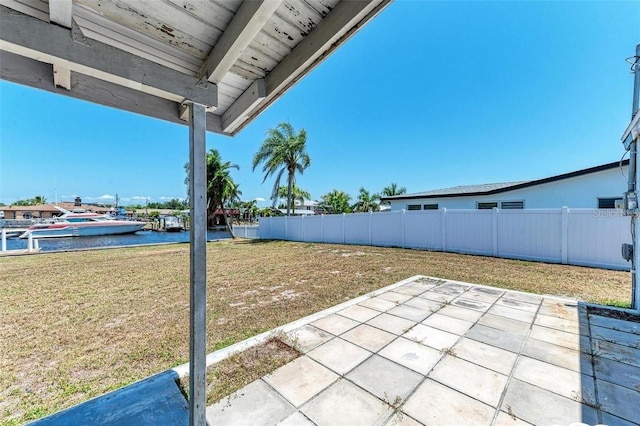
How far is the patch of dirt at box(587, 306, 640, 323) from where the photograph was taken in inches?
127

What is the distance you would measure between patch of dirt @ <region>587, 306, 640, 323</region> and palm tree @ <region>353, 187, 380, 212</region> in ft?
85.0

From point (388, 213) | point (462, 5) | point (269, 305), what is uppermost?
point (462, 5)

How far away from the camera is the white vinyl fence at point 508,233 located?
6.09m

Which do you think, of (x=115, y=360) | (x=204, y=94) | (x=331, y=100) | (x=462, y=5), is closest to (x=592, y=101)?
(x=462, y=5)

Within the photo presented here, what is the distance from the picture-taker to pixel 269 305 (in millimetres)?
3941

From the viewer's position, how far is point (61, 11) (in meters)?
1.05

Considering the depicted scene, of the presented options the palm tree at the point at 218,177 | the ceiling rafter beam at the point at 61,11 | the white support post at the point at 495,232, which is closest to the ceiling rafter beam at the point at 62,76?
the ceiling rafter beam at the point at 61,11

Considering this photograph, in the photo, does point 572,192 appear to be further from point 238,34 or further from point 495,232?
point 238,34

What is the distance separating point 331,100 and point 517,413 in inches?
613

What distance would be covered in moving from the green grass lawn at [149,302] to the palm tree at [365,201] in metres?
21.8

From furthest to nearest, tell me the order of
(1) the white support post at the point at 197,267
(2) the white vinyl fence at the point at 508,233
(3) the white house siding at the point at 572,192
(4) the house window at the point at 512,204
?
(4) the house window at the point at 512,204 → (3) the white house siding at the point at 572,192 → (2) the white vinyl fence at the point at 508,233 → (1) the white support post at the point at 197,267

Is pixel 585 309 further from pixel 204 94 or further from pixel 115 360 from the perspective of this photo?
pixel 115 360

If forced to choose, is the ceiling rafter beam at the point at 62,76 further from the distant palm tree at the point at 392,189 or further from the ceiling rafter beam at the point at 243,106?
the distant palm tree at the point at 392,189

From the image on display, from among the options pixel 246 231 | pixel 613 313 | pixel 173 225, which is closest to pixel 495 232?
pixel 613 313
